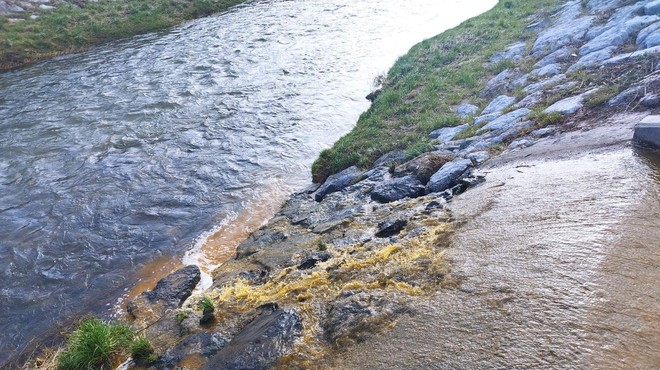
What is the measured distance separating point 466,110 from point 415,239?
8206mm

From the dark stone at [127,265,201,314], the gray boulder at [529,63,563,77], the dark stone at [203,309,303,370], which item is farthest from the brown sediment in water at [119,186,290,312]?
the gray boulder at [529,63,563,77]

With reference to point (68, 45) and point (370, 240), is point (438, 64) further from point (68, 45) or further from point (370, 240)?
point (68, 45)

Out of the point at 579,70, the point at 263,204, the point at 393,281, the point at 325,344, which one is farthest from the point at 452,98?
the point at 325,344

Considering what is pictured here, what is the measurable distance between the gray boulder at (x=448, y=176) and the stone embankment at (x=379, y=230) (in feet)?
0.14

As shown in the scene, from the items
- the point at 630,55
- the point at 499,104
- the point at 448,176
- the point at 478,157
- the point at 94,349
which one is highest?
the point at 630,55

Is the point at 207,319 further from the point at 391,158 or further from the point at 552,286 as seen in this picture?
the point at 391,158

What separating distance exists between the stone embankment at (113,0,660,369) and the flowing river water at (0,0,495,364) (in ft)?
5.79

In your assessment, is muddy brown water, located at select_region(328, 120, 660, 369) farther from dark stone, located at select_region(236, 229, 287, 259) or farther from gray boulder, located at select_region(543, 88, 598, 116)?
dark stone, located at select_region(236, 229, 287, 259)

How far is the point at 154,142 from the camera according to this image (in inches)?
701

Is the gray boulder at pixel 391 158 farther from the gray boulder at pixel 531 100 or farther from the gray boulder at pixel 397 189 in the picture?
the gray boulder at pixel 531 100

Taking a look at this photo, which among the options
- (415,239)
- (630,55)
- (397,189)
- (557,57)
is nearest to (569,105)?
(630,55)

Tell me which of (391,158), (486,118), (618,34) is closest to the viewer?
(391,158)

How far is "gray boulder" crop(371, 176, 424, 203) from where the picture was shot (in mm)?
11984

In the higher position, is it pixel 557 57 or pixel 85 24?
pixel 85 24
